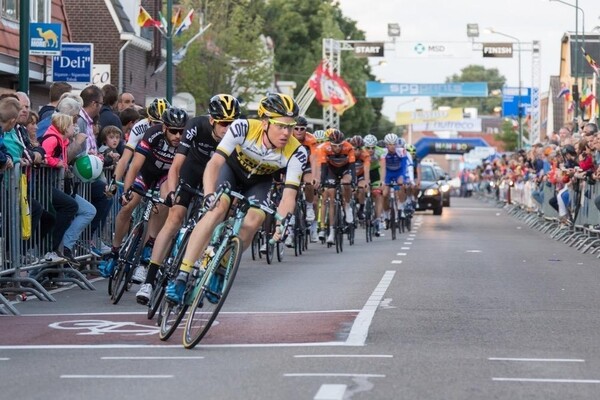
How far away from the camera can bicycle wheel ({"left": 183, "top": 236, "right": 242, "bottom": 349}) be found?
10.1m

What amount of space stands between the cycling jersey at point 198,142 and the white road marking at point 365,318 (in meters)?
1.89

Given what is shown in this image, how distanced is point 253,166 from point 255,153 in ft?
0.40

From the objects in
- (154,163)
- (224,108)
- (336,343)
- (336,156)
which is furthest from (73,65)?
(336,343)

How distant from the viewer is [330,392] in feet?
26.5

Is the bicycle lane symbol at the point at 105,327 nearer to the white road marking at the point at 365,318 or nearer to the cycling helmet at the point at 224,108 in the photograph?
the white road marking at the point at 365,318

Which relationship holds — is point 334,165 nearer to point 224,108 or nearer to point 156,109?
point 156,109

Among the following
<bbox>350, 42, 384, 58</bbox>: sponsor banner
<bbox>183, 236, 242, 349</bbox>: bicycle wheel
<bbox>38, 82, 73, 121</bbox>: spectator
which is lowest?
<bbox>183, 236, 242, 349</bbox>: bicycle wheel

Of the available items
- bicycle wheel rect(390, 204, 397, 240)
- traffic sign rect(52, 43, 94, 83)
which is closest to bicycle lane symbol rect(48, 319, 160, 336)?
traffic sign rect(52, 43, 94, 83)

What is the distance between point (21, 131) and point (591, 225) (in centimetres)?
1308

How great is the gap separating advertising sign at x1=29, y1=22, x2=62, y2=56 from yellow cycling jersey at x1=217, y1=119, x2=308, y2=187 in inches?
539

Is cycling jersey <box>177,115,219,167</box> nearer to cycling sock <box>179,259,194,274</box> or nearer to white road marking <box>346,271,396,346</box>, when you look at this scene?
white road marking <box>346,271,396,346</box>

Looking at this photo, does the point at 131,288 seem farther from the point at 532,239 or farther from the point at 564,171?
the point at 532,239

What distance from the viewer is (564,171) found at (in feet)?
90.8

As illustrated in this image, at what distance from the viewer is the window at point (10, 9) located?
33.2 metres
